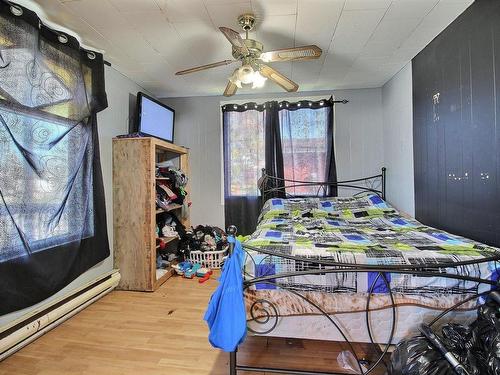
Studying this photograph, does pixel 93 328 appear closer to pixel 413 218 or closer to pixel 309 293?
pixel 309 293

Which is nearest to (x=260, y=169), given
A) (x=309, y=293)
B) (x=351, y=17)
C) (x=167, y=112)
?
(x=167, y=112)

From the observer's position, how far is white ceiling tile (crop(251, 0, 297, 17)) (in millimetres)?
1774

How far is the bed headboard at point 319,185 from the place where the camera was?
11.6 ft

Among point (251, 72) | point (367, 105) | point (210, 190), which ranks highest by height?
point (367, 105)

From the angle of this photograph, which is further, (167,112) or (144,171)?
(167,112)

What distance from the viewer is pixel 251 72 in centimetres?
201

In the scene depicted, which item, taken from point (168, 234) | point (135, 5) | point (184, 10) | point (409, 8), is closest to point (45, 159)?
point (135, 5)

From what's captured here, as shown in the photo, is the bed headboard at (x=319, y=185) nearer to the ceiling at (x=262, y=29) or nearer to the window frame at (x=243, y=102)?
the window frame at (x=243, y=102)

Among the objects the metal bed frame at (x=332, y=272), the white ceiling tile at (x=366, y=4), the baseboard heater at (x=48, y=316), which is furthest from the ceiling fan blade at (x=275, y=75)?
the baseboard heater at (x=48, y=316)

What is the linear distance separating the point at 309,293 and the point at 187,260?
7.38 ft

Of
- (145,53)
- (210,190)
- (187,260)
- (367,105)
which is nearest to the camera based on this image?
(145,53)

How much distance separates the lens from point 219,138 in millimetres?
3832

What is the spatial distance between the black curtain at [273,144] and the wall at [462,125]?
1.15 meters

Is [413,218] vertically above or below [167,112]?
below
